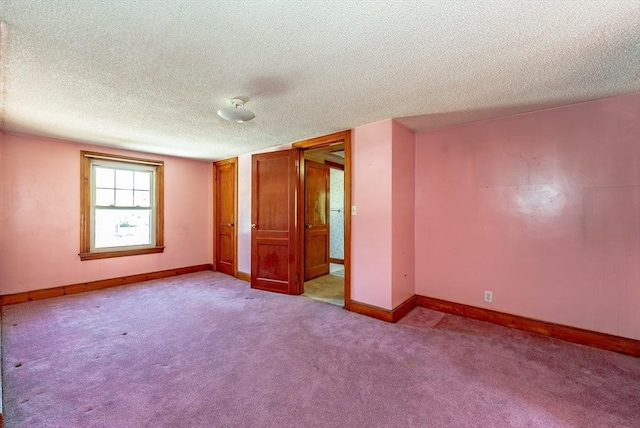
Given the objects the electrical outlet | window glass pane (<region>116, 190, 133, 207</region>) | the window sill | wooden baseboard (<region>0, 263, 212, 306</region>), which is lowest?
wooden baseboard (<region>0, 263, 212, 306</region>)

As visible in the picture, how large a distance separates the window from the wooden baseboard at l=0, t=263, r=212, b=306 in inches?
15.8

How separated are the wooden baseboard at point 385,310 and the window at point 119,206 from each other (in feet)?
12.4

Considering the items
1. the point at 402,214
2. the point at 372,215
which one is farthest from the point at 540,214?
the point at 372,215

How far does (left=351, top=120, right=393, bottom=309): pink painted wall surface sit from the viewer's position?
302cm

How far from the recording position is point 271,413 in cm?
158

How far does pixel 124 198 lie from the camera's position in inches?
177

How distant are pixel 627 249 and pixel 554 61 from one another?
71.2 inches

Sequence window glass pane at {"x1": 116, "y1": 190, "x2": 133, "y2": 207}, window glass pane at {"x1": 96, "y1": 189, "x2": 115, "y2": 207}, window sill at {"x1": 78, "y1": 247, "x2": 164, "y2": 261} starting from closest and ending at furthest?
window sill at {"x1": 78, "y1": 247, "x2": 164, "y2": 261}, window glass pane at {"x1": 96, "y1": 189, "x2": 115, "y2": 207}, window glass pane at {"x1": 116, "y1": 190, "x2": 133, "y2": 207}

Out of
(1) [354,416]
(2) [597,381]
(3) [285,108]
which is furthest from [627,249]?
(3) [285,108]

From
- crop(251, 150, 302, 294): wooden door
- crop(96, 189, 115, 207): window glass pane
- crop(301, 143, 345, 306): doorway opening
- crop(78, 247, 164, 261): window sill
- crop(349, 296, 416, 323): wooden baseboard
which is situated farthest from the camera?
crop(301, 143, 345, 306): doorway opening

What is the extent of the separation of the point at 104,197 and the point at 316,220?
139 inches

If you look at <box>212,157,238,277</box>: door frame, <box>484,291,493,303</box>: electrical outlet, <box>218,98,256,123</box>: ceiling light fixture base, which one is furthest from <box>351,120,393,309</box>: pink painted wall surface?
<box>212,157,238,277</box>: door frame

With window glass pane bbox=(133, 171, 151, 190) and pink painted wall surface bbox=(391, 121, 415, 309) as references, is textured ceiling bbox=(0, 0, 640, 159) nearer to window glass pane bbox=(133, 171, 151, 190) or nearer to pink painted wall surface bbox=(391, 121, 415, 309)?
pink painted wall surface bbox=(391, 121, 415, 309)

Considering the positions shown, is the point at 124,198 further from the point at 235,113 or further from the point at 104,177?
the point at 235,113
